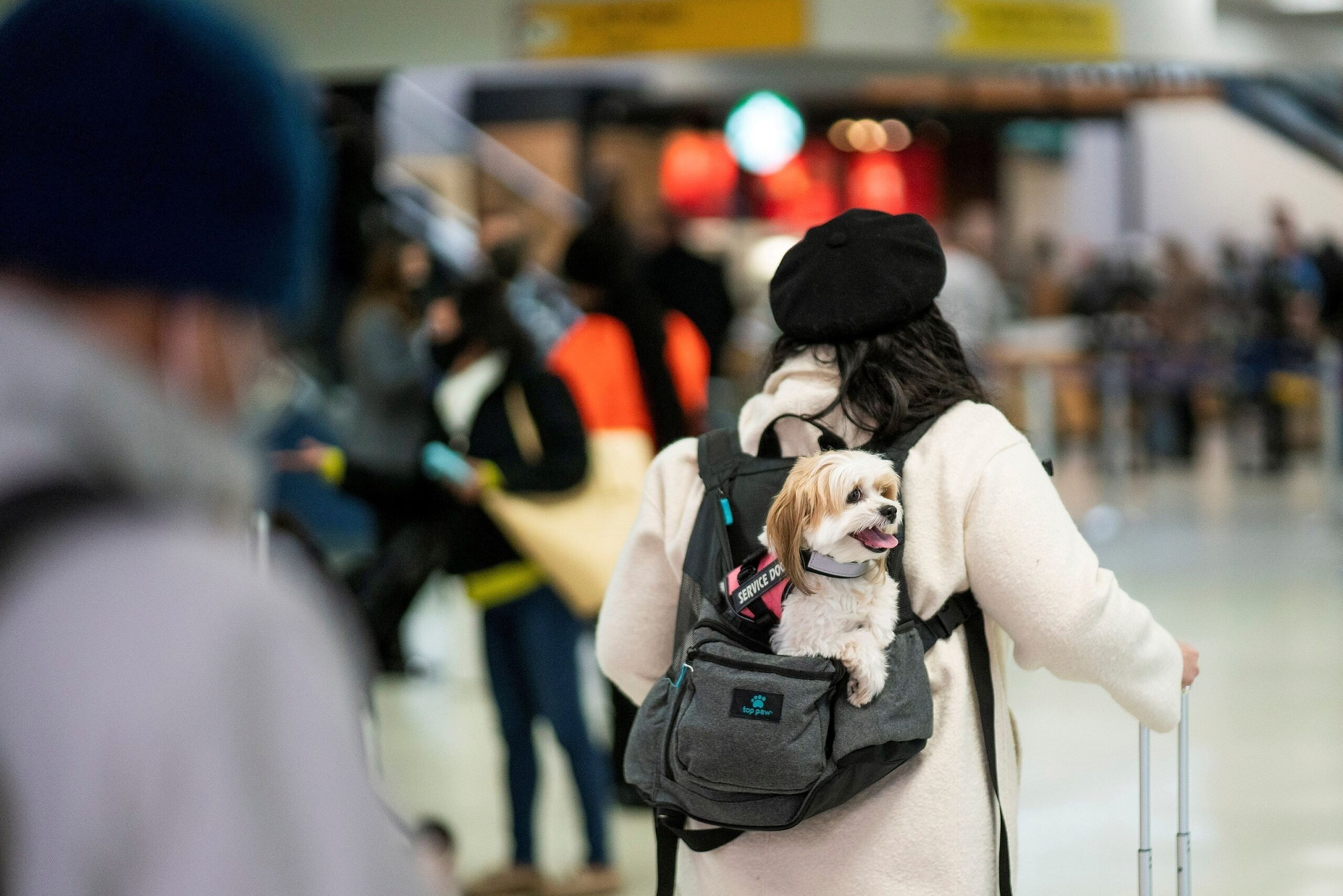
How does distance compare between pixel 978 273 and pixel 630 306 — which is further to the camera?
pixel 978 273

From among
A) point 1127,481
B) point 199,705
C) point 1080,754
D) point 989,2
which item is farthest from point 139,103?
point 1127,481

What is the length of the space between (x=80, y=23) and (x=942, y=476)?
1385mm

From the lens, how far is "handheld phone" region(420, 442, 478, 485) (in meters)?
3.80

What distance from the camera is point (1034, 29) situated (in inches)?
358

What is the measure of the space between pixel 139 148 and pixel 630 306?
11.9ft

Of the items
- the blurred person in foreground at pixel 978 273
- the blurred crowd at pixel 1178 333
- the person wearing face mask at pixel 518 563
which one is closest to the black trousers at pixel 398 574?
the person wearing face mask at pixel 518 563

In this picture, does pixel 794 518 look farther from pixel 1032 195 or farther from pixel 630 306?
pixel 1032 195

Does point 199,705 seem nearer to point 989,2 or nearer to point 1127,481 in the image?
point 989,2

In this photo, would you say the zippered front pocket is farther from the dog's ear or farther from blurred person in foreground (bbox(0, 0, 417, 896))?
blurred person in foreground (bbox(0, 0, 417, 896))

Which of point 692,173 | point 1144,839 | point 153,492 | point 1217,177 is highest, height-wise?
point 692,173

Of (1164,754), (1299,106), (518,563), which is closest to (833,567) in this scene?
(518,563)

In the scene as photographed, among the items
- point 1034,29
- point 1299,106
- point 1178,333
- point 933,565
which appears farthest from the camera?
point 1299,106

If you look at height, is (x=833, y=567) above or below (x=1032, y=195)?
below

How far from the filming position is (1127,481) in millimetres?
11875
